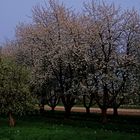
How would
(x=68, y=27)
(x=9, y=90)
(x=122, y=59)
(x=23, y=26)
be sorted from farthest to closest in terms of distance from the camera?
(x=23, y=26), (x=68, y=27), (x=122, y=59), (x=9, y=90)

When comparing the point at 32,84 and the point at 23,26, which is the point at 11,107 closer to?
the point at 32,84

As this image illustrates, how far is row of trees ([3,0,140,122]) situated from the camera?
35531 mm

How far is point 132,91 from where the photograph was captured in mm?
35688

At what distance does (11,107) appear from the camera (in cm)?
3212

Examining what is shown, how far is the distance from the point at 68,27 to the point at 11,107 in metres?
10.3

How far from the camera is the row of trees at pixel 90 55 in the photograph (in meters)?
35.5

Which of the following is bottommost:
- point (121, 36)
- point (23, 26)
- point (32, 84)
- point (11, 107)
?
point (11, 107)

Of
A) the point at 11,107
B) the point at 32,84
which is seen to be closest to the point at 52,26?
the point at 32,84

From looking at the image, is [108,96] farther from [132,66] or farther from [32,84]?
[32,84]

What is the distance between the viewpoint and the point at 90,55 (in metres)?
36.3

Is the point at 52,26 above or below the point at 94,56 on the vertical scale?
above

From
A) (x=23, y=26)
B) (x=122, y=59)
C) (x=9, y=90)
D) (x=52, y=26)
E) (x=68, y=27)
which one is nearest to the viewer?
(x=9, y=90)

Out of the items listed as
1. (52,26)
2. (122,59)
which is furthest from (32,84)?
(122,59)

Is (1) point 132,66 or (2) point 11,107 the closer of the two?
(2) point 11,107
